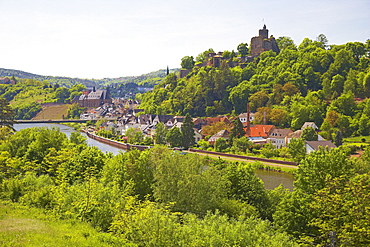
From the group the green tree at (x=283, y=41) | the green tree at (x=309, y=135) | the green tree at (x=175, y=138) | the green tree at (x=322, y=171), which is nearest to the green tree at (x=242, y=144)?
the green tree at (x=309, y=135)

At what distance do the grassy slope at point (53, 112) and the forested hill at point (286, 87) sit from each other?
171ft

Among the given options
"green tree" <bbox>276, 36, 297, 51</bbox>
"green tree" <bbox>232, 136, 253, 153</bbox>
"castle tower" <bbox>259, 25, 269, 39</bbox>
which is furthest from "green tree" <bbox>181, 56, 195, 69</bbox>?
"green tree" <bbox>232, 136, 253, 153</bbox>

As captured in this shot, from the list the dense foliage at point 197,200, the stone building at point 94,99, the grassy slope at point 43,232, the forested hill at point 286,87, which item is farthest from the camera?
the stone building at point 94,99

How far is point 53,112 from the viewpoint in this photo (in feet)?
488

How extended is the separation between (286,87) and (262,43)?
124 feet

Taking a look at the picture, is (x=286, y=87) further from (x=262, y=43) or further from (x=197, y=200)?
(x=197, y=200)

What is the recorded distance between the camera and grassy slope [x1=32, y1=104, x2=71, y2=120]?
14388 centimetres

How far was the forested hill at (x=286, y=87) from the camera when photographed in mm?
66750

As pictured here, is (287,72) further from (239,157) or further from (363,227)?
(363,227)

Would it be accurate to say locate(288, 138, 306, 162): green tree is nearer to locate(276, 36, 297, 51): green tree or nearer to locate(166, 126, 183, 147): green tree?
locate(166, 126, 183, 147): green tree

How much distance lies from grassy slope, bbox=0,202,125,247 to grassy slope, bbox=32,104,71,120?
137 meters

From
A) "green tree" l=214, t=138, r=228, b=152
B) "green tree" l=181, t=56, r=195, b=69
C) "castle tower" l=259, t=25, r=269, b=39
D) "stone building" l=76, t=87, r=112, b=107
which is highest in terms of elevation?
"castle tower" l=259, t=25, r=269, b=39

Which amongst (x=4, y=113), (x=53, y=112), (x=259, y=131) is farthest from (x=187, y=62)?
(x=4, y=113)

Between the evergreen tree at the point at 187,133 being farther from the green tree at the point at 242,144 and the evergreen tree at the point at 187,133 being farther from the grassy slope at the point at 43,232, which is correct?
the grassy slope at the point at 43,232
